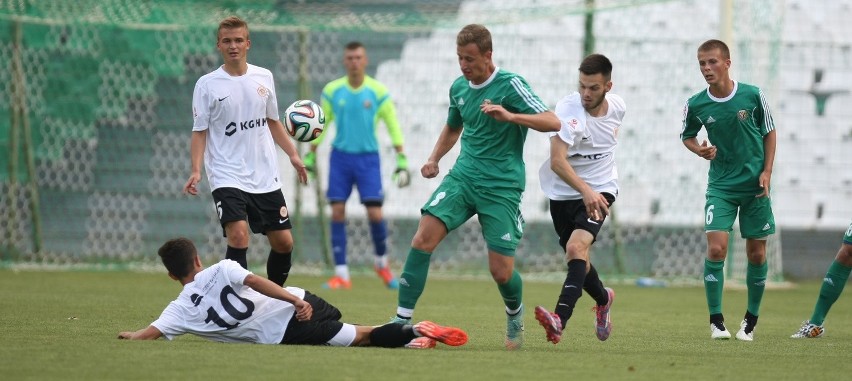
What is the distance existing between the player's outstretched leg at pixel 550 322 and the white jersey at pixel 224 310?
1.32 metres

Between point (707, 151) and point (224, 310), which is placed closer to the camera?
point (224, 310)

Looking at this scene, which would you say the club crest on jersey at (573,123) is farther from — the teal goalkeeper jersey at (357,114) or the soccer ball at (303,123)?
the teal goalkeeper jersey at (357,114)

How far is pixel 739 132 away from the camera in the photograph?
28.4 ft

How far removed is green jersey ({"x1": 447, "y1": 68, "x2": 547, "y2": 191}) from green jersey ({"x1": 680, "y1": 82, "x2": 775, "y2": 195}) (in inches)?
74.1

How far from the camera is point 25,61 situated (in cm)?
1567

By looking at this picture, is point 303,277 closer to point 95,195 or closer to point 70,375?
point 95,195

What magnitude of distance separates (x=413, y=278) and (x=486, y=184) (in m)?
0.70

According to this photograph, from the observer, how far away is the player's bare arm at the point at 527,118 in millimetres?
6883

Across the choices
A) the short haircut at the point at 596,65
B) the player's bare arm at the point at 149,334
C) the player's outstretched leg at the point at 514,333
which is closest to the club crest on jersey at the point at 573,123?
the short haircut at the point at 596,65

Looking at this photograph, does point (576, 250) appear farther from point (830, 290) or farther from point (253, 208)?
point (253, 208)

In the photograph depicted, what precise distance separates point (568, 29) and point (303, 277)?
4.73m

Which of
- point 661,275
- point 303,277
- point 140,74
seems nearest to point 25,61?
point 140,74

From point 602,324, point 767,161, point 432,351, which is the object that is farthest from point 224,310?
point 767,161

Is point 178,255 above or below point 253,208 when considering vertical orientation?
below
